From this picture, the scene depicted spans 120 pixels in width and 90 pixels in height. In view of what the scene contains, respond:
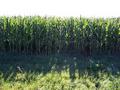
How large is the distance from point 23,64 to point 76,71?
2.52 m

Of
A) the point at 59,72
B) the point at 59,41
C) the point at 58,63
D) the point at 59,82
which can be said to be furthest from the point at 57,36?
the point at 59,82

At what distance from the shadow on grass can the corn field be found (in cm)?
87

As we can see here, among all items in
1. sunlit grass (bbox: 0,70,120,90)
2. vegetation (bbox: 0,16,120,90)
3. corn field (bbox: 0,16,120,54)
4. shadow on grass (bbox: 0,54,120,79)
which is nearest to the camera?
sunlit grass (bbox: 0,70,120,90)

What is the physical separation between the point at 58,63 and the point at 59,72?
2067 mm

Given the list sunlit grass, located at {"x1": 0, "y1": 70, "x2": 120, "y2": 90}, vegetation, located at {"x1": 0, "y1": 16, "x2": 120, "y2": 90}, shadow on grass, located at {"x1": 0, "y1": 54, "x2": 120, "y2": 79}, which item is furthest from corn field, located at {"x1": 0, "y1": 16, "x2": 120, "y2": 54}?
sunlit grass, located at {"x1": 0, "y1": 70, "x2": 120, "y2": 90}

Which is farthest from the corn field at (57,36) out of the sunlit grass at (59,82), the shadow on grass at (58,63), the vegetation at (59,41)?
the sunlit grass at (59,82)

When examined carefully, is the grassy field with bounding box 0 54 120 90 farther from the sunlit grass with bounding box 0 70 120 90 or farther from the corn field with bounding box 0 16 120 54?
the corn field with bounding box 0 16 120 54

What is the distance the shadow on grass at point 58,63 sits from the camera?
13.2m

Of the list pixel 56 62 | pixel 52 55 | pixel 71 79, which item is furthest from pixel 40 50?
pixel 71 79

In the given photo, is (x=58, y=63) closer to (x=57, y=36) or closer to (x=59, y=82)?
(x=57, y=36)

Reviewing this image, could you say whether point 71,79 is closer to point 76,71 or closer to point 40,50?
point 76,71

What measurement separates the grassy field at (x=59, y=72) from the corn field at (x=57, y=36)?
936 millimetres

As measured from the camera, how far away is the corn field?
1711 centimetres

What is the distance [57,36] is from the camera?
56.8ft
